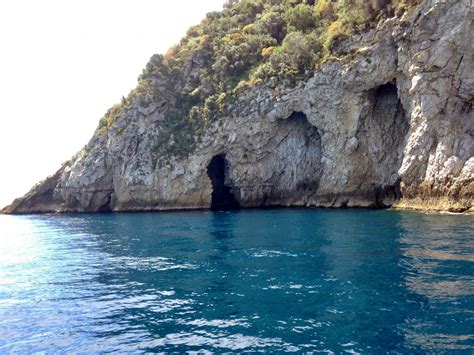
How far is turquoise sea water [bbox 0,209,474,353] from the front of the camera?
44.9 ft

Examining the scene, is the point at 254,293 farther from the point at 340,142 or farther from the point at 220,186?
the point at 220,186

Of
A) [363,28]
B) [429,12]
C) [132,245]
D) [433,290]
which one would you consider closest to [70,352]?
[433,290]

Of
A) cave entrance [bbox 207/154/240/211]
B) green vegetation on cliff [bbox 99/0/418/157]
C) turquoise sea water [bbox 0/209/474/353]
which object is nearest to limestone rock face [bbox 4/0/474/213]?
green vegetation on cliff [bbox 99/0/418/157]

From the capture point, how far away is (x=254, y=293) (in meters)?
18.8

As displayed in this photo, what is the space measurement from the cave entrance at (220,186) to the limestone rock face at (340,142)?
2764mm

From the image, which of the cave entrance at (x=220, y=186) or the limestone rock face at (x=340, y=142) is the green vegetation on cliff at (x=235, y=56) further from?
the cave entrance at (x=220, y=186)

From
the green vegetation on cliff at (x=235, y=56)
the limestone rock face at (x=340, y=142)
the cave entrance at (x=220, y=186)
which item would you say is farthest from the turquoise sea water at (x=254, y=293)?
the cave entrance at (x=220, y=186)

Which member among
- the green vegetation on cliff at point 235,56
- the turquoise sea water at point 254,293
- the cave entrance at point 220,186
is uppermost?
the green vegetation on cliff at point 235,56

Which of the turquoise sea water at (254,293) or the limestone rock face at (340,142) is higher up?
the limestone rock face at (340,142)

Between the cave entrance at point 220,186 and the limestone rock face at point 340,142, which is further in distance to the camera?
the cave entrance at point 220,186

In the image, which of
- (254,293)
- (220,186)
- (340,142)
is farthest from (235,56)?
(254,293)

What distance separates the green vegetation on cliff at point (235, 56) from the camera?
58.2 meters

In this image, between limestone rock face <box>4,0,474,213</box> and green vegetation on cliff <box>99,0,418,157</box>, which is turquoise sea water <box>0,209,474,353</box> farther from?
green vegetation on cliff <box>99,0,418,157</box>

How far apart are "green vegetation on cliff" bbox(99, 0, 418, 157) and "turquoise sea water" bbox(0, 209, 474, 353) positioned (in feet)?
104
